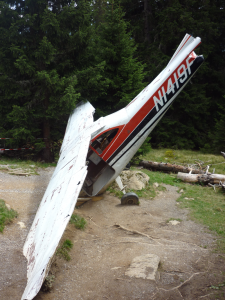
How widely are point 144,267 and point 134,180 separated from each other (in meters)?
5.68

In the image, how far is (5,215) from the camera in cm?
603

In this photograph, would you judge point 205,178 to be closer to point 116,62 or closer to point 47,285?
point 116,62

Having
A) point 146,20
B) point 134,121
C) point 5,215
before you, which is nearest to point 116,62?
point 134,121

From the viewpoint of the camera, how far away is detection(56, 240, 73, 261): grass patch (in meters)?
4.93

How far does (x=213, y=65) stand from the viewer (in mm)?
25953

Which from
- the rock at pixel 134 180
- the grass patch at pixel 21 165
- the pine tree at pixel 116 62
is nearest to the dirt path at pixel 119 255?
the rock at pixel 134 180

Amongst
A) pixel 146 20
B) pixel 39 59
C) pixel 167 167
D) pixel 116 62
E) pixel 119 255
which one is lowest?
pixel 167 167

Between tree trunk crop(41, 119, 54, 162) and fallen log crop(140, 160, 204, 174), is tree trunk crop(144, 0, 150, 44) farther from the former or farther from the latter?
tree trunk crop(41, 119, 54, 162)

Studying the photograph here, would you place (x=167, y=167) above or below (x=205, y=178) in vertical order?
below

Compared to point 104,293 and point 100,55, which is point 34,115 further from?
point 104,293

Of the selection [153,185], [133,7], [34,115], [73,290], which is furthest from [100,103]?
[133,7]

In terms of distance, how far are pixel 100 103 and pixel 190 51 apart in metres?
7.56

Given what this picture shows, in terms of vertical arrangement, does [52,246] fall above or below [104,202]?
above

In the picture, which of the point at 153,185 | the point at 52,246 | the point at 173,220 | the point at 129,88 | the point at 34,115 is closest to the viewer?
the point at 52,246
